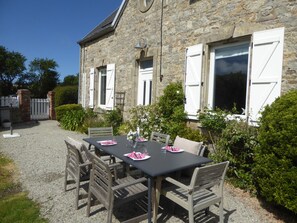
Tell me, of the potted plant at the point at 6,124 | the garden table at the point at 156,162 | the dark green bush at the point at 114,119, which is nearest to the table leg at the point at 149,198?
the garden table at the point at 156,162

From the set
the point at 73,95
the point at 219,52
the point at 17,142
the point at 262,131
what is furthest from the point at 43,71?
the point at 262,131

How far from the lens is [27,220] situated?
9.25ft

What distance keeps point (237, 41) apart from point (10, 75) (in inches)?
1083

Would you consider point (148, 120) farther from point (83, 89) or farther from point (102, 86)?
point (83, 89)

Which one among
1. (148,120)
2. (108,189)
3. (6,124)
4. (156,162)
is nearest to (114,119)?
(148,120)

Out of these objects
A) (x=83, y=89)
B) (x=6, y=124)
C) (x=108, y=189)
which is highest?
(x=83, y=89)

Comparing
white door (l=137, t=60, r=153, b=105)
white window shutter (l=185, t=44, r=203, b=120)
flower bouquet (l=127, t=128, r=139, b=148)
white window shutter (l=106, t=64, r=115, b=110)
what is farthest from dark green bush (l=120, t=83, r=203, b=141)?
white window shutter (l=106, t=64, r=115, b=110)

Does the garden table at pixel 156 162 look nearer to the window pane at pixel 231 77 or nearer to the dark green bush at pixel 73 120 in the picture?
the window pane at pixel 231 77

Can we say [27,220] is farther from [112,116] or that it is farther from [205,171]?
[112,116]

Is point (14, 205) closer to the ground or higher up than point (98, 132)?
closer to the ground

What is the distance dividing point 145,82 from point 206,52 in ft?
9.13

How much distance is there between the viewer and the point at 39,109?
13.3 metres

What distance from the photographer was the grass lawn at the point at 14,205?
286 cm

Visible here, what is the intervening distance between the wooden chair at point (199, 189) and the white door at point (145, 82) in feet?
16.2
